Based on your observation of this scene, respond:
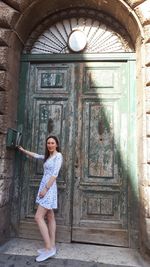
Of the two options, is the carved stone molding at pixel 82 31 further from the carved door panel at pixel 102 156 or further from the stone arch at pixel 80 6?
the carved door panel at pixel 102 156

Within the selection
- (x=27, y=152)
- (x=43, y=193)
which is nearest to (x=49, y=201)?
(x=43, y=193)

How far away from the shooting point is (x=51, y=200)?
340 centimetres

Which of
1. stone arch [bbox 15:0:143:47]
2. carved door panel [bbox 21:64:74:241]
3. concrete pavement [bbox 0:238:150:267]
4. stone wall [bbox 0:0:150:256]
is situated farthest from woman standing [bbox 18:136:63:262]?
stone arch [bbox 15:0:143:47]

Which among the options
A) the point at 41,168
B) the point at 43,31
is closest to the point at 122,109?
the point at 41,168

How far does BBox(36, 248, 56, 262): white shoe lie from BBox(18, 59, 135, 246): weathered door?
1.55 ft

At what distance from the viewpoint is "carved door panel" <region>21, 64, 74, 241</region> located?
155 inches

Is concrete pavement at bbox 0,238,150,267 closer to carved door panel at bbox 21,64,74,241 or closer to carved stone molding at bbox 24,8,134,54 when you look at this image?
carved door panel at bbox 21,64,74,241

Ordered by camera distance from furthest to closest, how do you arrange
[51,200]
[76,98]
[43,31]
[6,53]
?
[43,31], [76,98], [6,53], [51,200]

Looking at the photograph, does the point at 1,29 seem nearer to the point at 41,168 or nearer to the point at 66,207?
the point at 41,168

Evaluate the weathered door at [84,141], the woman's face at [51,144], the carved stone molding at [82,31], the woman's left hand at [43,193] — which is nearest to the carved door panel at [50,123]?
the weathered door at [84,141]

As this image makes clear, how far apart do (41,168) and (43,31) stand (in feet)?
7.20

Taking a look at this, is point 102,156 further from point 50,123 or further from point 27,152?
point 27,152

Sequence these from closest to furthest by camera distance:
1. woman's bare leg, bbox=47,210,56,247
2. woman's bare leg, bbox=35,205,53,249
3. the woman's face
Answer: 1. woman's bare leg, bbox=35,205,53,249
2. woman's bare leg, bbox=47,210,56,247
3. the woman's face

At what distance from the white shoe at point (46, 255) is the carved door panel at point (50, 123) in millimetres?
467
